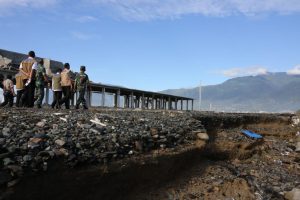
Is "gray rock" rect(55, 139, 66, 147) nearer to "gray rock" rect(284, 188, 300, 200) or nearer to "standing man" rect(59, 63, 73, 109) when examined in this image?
"gray rock" rect(284, 188, 300, 200)

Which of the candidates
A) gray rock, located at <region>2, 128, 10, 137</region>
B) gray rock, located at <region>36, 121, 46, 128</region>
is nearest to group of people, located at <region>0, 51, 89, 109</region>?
gray rock, located at <region>36, 121, 46, 128</region>

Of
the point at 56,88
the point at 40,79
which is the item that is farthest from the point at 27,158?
the point at 56,88

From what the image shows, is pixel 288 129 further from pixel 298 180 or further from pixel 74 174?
pixel 74 174

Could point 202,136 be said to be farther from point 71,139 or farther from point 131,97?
point 131,97

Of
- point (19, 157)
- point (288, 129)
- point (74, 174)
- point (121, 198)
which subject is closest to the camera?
point (19, 157)

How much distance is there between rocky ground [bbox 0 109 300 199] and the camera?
7.17 meters

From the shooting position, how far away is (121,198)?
347 inches

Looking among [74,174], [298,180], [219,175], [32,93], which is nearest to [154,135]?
[219,175]

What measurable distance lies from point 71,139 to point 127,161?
141 centimetres

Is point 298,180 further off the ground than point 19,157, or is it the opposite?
point 19,157

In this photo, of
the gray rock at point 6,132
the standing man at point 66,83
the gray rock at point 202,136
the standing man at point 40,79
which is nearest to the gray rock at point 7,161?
the gray rock at point 6,132

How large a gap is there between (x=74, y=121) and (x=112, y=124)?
3.56 ft

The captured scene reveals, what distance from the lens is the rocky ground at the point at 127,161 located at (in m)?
7.17

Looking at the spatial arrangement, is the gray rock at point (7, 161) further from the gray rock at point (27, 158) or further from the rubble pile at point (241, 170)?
the rubble pile at point (241, 170)
